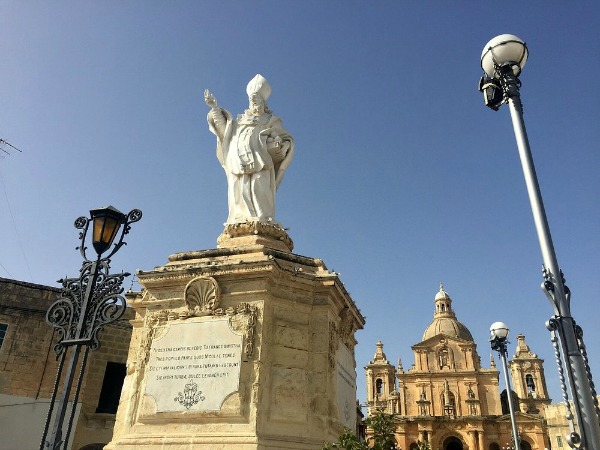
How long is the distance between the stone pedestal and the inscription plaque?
0.01 m

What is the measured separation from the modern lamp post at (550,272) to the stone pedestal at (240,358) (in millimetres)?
2909

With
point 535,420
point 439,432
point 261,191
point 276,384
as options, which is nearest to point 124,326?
point 261,191

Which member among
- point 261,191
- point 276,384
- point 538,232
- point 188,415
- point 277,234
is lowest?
point 188,415

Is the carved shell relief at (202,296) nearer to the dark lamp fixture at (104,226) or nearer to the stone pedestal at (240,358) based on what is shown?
the stone pedestal at (240,358)

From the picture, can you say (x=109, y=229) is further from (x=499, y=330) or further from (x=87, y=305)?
(x=499, y=330)

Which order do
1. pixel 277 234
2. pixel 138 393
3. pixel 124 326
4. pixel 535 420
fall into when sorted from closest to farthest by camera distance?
pixel 138 393
pixel 277 234
pixel 124 326
pixel 535 420

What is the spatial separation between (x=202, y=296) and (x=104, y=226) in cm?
171

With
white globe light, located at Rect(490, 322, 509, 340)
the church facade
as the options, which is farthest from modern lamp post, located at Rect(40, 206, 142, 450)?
the church facade

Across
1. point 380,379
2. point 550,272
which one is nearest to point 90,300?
point 550,272

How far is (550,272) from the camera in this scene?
13.8ft

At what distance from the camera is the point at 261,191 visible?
8.24 metres

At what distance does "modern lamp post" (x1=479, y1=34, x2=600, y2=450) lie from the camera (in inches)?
147

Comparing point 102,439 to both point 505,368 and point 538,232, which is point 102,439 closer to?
point 505,368

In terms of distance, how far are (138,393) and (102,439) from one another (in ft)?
44.1
